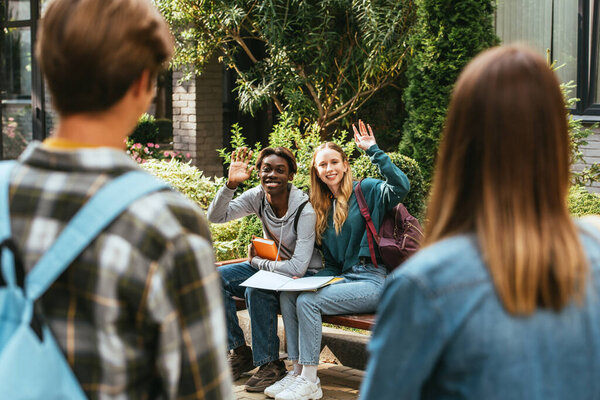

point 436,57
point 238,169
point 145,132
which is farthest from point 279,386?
point 145,132

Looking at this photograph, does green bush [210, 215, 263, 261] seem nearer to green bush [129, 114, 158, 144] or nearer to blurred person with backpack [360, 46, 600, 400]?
blurred person with backpack [360, 46, 600, 400]

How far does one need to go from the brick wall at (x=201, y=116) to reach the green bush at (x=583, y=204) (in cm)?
591

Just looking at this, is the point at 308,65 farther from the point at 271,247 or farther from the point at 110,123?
the point at 110,123

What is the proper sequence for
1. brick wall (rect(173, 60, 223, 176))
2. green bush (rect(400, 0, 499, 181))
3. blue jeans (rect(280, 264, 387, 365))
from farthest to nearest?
brick wall (rect(173, 60, 223, 176))
green bush (rect(400, 0, 499, 181))
blue jeans (rect(280, 264, 387, 365))

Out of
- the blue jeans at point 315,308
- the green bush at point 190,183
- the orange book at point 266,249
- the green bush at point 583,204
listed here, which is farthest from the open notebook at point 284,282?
the green bush at point 190,183

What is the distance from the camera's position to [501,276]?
1349 millimetres

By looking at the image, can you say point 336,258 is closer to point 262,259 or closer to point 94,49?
point 262,259

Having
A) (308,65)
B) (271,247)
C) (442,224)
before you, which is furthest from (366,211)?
(308,65)

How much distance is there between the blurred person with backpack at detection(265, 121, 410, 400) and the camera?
4.97m

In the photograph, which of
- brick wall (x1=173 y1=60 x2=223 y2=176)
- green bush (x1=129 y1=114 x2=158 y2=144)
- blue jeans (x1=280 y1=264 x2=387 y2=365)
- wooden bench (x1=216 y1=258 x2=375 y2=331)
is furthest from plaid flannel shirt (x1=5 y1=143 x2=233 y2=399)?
green bush (x1=129 y1=114 x2=158 y2=144)

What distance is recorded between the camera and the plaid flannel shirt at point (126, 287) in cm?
142

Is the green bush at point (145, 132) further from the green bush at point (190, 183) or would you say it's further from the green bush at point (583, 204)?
the green bush at point (583, 204)

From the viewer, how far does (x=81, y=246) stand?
1410mm

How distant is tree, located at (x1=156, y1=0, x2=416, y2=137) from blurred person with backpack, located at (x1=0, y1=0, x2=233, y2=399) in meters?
7.65
